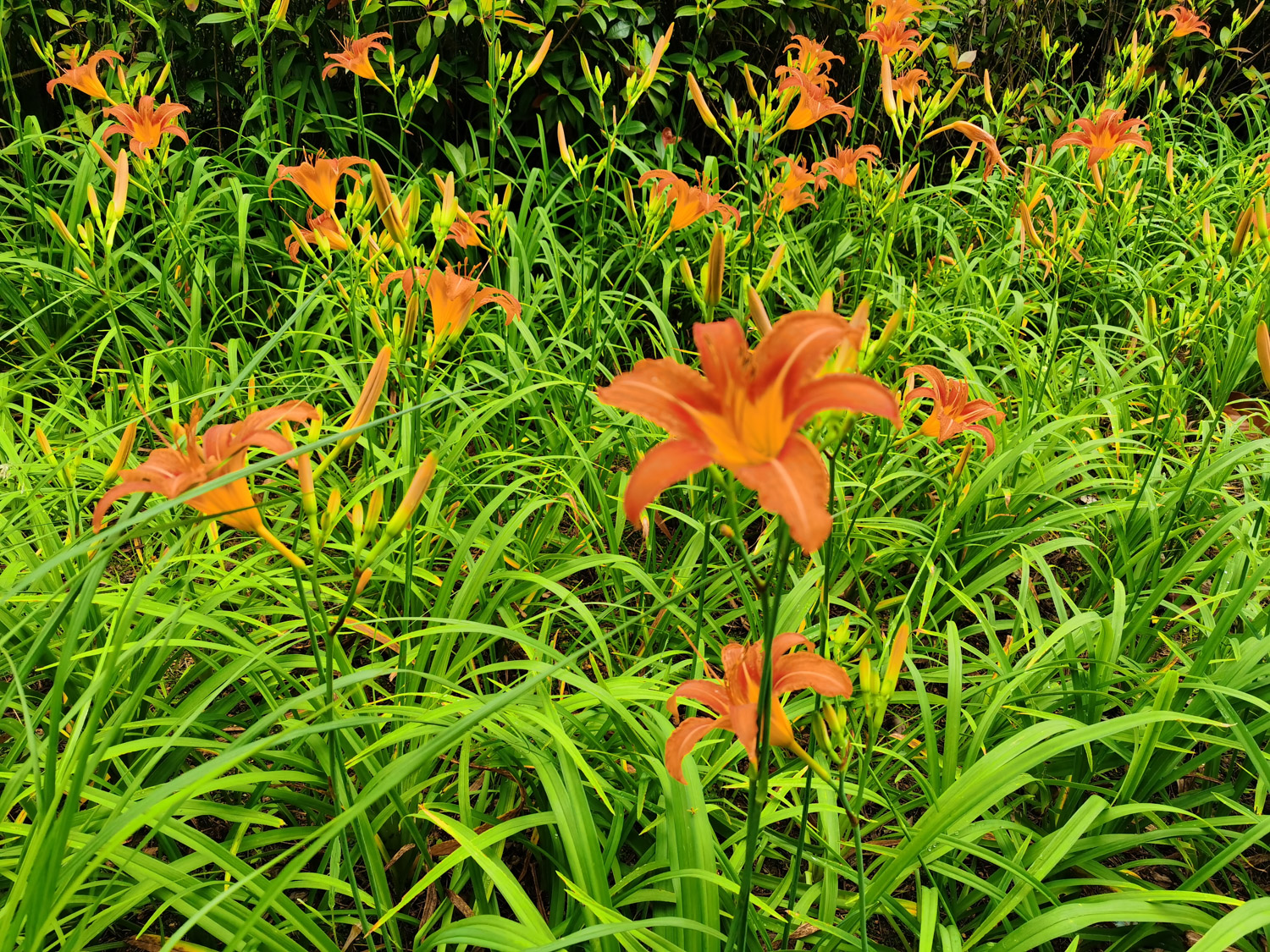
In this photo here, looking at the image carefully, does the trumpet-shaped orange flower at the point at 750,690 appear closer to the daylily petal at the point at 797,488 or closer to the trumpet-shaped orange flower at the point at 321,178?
the daylily petal at the point at 797,488

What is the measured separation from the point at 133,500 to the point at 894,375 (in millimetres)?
2634

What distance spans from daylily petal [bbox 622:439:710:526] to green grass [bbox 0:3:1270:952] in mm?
155

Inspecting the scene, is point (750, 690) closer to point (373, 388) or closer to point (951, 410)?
point (373, 388)

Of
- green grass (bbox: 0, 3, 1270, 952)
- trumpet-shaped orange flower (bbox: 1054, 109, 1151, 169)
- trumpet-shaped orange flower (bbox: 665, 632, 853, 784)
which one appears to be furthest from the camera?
trumpet-shaped orange flower (bbox: 1054, 109, 1151, 169)

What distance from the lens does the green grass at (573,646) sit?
1.25 meters

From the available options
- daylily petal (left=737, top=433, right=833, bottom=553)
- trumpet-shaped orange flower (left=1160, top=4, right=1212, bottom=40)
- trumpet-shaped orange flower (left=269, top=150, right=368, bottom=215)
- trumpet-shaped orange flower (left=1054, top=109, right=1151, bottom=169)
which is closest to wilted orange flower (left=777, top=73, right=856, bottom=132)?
trumpet-shaped orange flower (left=1054, top=109, right=1151, bottom=169)

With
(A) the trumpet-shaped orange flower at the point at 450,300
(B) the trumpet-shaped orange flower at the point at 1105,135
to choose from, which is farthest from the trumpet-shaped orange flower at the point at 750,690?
(B) the trumpet-shaped orange flower at the point at 1105,135

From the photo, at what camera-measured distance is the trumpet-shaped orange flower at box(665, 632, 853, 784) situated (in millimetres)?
916

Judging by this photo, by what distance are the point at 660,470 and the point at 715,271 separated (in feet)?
2.69

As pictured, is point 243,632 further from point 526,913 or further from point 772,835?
point 772,835

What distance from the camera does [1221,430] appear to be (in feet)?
10.2

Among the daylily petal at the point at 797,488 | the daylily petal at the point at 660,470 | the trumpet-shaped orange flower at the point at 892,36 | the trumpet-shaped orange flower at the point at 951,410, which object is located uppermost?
the trumpet-shaped orange flower at the point at 892,36

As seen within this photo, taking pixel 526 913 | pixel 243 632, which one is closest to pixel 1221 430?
pixel 526 913

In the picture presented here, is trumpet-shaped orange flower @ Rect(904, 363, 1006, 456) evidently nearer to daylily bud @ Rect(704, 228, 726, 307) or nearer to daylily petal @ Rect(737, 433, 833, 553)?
daylily bud @ Rect(704, 228, 726, 307)
